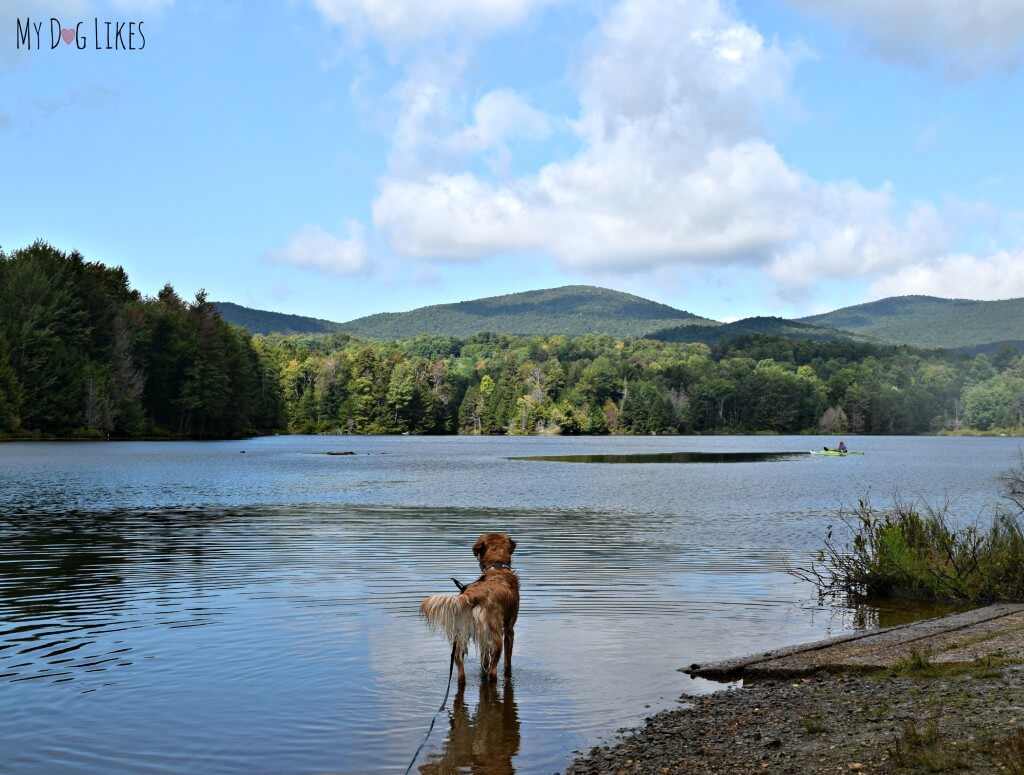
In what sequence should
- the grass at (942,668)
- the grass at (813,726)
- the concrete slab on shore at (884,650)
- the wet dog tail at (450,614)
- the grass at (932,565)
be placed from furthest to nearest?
the grass at (932,565) → the concrete slab on shore at (884,650) → the wet dog tail at (450,614) → the grass at (942,668) → the grass at (813,726)

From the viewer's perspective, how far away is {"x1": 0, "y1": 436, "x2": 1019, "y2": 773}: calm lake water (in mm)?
9547

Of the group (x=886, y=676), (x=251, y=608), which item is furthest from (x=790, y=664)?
(x=251, y=608)

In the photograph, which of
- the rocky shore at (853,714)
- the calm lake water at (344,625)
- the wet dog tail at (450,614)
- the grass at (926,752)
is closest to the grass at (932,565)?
the calm lake water at (344,625)

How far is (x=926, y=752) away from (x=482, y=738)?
13.9ft

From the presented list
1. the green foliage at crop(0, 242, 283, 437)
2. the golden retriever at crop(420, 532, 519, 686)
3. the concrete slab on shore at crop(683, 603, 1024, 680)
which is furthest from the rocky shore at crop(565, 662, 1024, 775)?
the green foliage at crop(0, 242, 283, 437)

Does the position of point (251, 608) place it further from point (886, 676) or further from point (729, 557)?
point (729, 557)

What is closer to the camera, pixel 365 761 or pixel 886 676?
pixel 365 761

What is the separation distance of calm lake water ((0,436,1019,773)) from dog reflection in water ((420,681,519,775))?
3 cm

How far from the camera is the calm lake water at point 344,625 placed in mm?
9547

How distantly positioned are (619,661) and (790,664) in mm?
2228

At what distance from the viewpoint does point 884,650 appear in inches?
481

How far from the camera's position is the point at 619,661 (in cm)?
1285

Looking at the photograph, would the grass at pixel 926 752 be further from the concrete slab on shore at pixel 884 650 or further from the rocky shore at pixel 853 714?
the concrete slab on shore at pixel 884 650

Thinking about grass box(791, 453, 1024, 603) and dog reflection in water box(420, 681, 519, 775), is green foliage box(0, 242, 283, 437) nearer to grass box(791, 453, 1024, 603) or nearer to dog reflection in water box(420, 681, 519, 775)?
grass box(791, 453, 1024, 603)
